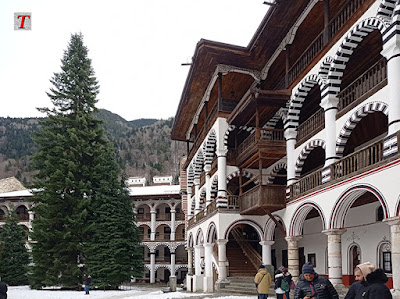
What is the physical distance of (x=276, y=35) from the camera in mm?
18797

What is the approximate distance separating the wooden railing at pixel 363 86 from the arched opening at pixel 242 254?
32.4 feet

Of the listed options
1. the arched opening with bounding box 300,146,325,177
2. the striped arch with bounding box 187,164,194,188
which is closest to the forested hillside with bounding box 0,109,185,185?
the striped arch with bounding box 187,164,194,188

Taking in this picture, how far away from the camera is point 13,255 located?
38.6m

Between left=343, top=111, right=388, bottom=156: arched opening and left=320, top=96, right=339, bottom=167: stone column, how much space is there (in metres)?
1.49

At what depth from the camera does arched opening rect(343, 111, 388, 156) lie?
1541 centimetres

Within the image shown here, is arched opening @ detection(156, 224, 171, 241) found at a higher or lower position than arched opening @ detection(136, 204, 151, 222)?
lower

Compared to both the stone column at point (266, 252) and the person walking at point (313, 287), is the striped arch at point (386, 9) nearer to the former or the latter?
the person walking at point (313, 287)

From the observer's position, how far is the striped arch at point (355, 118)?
1225 cm

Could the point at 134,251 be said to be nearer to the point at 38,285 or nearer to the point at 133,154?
the point at 38,285

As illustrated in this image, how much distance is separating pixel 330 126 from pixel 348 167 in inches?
71.7

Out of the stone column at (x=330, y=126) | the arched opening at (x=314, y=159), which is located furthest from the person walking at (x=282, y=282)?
the arched opening at (x=314, y=159)

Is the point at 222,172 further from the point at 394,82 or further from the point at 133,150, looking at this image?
the point at 133,150

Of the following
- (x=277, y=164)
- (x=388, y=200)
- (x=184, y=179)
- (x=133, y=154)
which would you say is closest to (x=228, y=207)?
(x=277, y=164)

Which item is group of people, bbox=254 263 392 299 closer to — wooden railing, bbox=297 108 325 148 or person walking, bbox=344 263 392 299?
person walking, bbox=344 263 392 299
